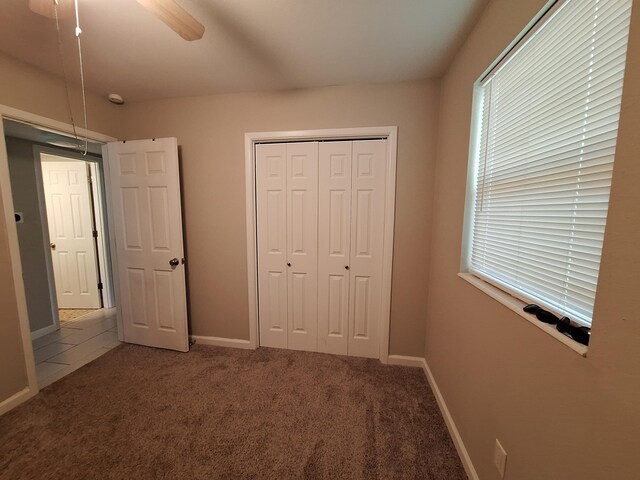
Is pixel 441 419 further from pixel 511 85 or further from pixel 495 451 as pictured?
pixel 511 85

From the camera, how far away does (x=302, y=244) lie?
7.08ft

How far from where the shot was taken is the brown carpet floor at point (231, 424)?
4.01 feet

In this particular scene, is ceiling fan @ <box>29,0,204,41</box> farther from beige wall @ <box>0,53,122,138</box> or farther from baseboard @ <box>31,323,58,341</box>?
baseboard @ <box>31,323,58,341</box>

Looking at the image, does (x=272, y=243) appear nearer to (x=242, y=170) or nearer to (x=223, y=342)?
(x=242, y=170)

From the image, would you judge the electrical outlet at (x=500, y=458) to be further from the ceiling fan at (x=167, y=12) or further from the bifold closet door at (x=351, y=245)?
the ceiling fan at (x=167, y=12)

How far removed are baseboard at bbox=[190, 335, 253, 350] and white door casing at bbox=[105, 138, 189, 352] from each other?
16cm

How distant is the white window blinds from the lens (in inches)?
25.3

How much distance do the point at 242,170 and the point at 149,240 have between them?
3.74 feet

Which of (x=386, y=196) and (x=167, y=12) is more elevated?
(x=167, y=12)

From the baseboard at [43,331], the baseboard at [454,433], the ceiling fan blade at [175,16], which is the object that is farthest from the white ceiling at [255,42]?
the baseboard at [43,331]

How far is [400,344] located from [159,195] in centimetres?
261

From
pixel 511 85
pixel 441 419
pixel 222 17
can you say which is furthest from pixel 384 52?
pixel 441 419

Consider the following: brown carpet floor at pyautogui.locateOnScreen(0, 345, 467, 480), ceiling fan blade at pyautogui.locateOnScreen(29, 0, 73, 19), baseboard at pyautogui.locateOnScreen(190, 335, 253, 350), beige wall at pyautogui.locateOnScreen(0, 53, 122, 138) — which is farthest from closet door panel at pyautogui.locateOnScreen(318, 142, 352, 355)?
beige wall at pyautogui.locateOnScreen(0, 53, 122, 138)

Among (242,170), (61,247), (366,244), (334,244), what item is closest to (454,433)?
(366,244)
